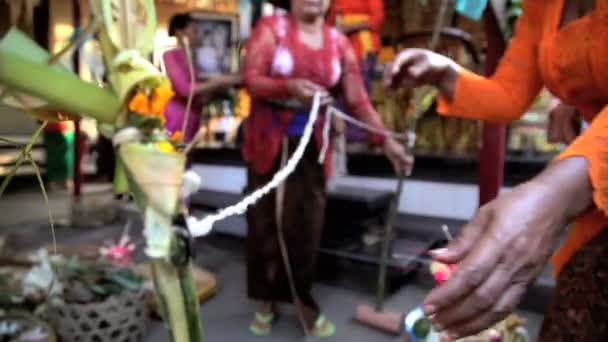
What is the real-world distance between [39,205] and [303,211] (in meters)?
2.96

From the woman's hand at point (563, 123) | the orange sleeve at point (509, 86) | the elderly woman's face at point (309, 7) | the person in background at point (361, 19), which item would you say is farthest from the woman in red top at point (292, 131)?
the person in background at point (361, 19)

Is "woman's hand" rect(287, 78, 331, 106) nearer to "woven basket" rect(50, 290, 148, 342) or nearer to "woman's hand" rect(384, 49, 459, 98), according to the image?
"woman's hand" rect(384, 49, 459, 98)

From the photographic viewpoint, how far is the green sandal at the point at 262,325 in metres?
1.65

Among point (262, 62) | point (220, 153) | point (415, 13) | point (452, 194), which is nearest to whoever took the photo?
point (262, 62)

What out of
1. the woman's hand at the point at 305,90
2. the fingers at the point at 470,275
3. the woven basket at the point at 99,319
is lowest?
the woven basket at the point at 99,319

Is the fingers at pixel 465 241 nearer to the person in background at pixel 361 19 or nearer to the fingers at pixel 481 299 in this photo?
the fingers at pixel 481 299

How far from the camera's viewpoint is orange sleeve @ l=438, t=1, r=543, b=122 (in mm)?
722

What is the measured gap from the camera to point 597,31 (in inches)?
22.2

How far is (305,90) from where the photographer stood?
4.28 ft

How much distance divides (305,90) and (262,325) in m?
0.82

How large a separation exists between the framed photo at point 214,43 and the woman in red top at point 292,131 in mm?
672

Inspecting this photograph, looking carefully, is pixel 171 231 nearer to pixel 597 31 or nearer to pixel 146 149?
pixel 146 149

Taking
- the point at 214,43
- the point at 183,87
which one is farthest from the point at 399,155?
the point at 214,43

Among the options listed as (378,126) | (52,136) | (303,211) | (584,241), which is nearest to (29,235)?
(52,136)
